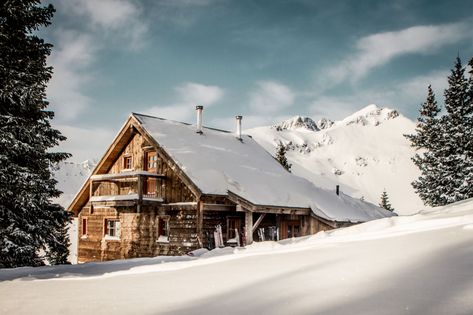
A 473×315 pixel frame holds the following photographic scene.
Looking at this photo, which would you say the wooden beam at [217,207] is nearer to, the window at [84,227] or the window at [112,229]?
the window at [112,229]

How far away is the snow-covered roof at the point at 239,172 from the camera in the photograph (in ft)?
66.6

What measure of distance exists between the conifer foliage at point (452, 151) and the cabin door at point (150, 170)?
677 inches

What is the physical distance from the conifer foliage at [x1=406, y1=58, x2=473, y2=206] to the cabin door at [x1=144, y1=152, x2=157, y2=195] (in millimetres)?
17201

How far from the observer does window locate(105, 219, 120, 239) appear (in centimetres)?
2336

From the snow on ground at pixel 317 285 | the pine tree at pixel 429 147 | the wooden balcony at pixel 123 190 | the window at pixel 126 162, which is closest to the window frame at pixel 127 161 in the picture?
the window at pixel 126 162

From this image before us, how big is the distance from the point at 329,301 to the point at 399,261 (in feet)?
6.09

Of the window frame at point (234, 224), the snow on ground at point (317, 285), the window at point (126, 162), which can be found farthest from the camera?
the window at point (126, 162)

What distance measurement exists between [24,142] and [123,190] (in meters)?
10.2

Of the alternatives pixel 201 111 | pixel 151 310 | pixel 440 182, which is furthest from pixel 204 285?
pixel 440 182

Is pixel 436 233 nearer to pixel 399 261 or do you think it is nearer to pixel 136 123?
pixel 399 261

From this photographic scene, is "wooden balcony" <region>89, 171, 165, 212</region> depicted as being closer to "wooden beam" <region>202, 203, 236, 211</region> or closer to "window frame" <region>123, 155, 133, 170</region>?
"window frame" <region>123, 155, 133, 170</region>

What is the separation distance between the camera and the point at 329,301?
15.1 ft

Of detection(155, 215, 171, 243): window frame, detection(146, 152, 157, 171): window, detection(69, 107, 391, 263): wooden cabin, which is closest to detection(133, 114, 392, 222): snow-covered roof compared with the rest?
detection(69, 107, 391, 263): wooden cabin

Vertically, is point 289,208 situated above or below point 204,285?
above
